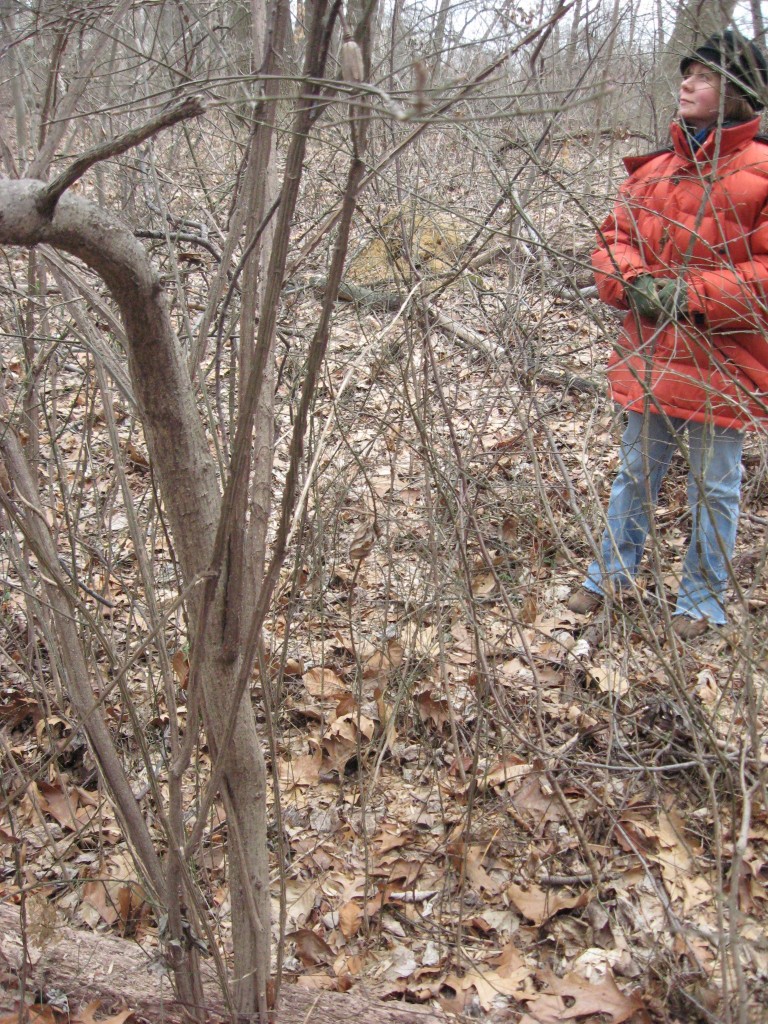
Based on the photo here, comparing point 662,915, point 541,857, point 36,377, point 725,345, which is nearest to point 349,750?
point 541,857

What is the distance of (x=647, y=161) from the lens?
3.06 m

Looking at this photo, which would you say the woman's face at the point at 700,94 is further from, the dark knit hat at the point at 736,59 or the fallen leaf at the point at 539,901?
the fallen leaf at the point at 539,901

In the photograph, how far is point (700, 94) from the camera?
2736 mm

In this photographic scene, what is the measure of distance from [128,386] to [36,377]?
2.69 feet

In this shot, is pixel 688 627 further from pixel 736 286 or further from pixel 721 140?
pixel 721 140

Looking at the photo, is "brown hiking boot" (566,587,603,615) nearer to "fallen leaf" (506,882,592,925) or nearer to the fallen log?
"fallen leaf" (506,882,592,925)

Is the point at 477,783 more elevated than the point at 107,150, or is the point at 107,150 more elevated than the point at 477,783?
the point at 107,150

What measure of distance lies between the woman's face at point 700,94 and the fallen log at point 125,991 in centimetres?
291

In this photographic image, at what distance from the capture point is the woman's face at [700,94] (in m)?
2.72

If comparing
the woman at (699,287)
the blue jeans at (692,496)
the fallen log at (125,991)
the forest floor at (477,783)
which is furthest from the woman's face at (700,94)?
the fallen log at (125,991)

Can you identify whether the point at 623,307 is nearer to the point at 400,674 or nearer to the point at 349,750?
the point at 400,674

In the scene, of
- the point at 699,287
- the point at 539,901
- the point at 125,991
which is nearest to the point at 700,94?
the point at 699,287

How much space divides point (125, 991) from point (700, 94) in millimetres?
3238

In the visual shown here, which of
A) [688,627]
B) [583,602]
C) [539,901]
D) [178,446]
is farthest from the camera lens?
[583,602]
